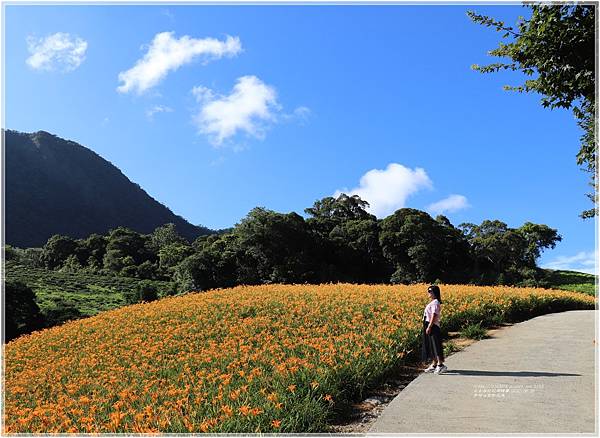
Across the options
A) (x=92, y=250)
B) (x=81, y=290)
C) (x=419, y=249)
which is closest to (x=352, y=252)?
(x=419, y=249)

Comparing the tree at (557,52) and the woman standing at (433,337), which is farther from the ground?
the tree at (557,52)

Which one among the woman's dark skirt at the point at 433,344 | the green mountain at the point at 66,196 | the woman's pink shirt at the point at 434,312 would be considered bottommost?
the woman's dark skirt at the point at 433,344

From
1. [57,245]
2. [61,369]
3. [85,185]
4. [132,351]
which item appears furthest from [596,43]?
[85,185]

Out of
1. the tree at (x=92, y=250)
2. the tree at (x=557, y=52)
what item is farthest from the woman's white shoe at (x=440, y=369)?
the tree at (x=92, y=250)

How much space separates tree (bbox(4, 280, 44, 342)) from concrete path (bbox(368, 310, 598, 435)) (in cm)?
2606

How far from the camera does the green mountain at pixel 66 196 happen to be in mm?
128375

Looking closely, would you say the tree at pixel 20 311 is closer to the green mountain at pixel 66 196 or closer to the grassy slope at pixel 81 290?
the grassy slope at pixel 81 290

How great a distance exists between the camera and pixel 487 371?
8.37 m

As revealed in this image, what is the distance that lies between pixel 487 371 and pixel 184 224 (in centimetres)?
14257

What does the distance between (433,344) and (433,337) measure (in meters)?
0.12

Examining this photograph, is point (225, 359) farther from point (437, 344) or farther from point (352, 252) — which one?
point (352, 252)

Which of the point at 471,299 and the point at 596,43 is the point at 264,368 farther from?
the point at 471,299

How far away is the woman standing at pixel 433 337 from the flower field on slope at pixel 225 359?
1.86 feet

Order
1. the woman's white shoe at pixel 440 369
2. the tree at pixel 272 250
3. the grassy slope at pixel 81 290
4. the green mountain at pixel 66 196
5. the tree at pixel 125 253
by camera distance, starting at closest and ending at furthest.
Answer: the woman's white shoe at pixel 440 369
the grassy slope at pixel 81 290
the tree at pixel 272 250
the tree at pixel 125 253
the green mountain at pixel 66 196
